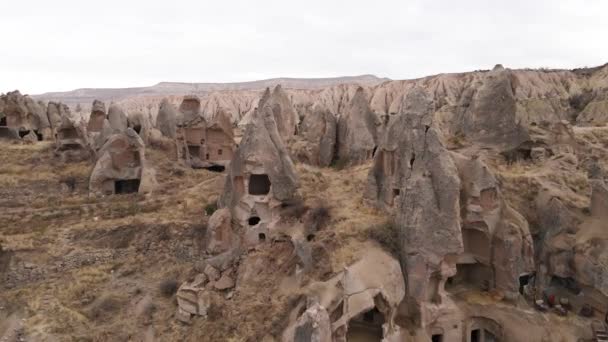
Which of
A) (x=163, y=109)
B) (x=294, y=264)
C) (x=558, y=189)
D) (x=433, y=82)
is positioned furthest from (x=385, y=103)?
(x=294, y=264)

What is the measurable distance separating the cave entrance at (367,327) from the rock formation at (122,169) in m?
10.2

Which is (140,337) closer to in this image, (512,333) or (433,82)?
(512,333)

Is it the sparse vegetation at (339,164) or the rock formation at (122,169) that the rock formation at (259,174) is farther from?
the sparse vegetation at (339,164)

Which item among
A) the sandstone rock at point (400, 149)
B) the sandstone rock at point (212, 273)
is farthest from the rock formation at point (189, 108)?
the sandstone rock at point (212, 273)

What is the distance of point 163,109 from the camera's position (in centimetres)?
2814

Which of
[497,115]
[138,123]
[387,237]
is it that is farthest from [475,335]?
[138,123]

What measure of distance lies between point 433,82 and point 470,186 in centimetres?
7348

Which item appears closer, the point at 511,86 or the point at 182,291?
the point at 182,291

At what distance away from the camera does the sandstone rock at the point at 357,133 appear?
22.5 metres

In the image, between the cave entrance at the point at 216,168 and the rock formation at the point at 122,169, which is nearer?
the rock formation at the point at 122,169

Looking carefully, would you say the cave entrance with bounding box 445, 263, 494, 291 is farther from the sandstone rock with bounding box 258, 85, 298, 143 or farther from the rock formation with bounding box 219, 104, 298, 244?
the sandstone rock with bounding box 258, 85, 298, 143

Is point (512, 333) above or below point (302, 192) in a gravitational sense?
below

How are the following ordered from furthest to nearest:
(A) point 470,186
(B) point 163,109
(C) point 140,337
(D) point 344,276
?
(B) point 163,109
(A) point 470,186
(C) point 140,337
(D) point 344,276

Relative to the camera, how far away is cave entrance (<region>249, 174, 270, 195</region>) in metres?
16.6
